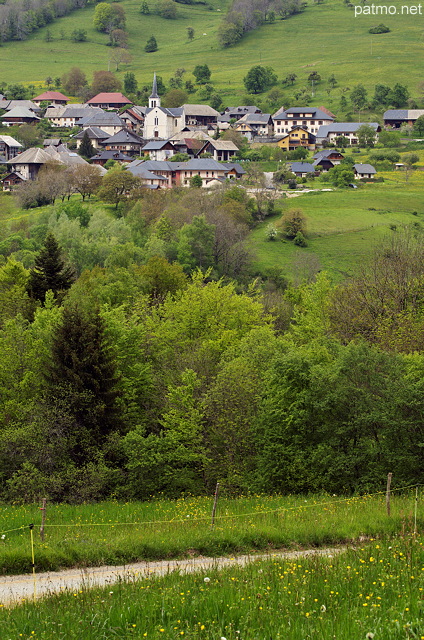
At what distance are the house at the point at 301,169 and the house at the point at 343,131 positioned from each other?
21683 millimetres

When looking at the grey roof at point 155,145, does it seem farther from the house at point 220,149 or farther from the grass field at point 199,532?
the grass field at point 199,532

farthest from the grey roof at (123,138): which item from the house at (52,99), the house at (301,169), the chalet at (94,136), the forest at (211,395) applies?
the forest at (211,395)

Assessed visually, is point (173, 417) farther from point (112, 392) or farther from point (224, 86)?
point (224, 86)

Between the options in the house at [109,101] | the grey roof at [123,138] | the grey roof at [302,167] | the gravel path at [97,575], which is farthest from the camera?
the house at [109,101]

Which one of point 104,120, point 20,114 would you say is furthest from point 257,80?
point 20,114

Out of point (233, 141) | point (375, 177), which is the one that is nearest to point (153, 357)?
point (375, 177)

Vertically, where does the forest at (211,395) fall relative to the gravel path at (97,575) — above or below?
below

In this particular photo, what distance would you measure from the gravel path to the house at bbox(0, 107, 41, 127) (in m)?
141

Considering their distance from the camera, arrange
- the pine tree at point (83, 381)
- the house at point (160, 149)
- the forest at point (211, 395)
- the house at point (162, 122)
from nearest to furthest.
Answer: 1. the forest at point (211, 395)
2. the pine tree at point (83, 381)
3. the house at point (160, 149)
4. the house at point (162, 122)

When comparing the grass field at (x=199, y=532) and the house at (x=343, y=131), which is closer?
the grass field at (x=199, y=532)

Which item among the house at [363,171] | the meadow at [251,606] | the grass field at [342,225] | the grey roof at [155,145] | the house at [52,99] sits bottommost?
the grass field at [342,225]

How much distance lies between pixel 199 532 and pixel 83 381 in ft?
46.5

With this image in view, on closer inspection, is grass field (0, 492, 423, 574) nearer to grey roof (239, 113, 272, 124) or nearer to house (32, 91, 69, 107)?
grey roof (239, 113, 272, 124)

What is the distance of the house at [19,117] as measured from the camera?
145625mm
